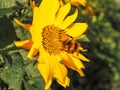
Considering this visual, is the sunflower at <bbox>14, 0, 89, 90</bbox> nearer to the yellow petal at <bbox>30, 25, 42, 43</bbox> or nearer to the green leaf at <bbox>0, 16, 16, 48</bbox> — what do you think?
the yellow petal at <bbox>30, 25, 42, 43</bbox>

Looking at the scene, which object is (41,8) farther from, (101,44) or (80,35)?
(101,44)

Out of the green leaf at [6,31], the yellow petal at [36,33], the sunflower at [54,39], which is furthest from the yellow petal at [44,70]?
the green leaf at [6,31]

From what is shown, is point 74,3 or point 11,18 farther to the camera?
point 74,3

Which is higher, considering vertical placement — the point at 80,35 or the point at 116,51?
the point at 80,35

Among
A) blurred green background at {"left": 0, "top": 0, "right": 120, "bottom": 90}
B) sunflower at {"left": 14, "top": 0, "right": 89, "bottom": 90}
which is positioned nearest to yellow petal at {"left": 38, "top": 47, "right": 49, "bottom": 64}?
sunflower at {"left": 14, "top": 0, "right": 89, "bottom": 90}

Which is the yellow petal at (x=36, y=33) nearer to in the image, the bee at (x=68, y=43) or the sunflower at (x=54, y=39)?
the sunflower at (x=54, y=39)

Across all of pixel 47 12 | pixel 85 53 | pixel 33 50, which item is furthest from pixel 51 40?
pixel 85 53

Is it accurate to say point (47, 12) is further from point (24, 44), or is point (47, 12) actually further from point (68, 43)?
point (24, 44)

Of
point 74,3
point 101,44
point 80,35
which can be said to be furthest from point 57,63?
point 101,44
